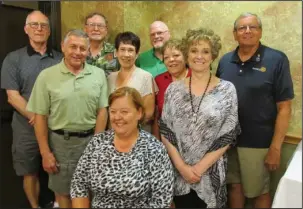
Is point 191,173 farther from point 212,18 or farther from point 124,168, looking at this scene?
point 212,18

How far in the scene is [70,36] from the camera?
Result: 168 centimetres

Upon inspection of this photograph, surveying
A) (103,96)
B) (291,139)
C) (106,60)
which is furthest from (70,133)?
(291,139)

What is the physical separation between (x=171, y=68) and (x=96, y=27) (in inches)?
21.3

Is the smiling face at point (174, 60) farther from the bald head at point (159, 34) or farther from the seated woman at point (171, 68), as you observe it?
the bald head at point (159, 34)

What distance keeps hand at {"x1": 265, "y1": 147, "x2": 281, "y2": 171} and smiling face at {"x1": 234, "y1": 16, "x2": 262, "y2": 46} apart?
583 mm

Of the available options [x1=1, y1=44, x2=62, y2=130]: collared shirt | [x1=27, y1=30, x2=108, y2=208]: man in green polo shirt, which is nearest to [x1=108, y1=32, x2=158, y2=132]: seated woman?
[x1=27, y1=30, x2=108, y2=208]: man in green polo shirt

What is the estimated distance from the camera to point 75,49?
5.54 feet

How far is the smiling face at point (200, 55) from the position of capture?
1.53 metres

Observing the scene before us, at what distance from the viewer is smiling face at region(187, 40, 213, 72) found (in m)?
1.53

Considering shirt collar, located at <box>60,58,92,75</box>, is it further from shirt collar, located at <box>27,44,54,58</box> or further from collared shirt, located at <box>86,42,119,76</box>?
shirt collar, located at <box>27,44,54,58</box>

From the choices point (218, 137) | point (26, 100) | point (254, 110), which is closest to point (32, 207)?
point (26, 100)

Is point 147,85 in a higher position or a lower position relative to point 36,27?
lower

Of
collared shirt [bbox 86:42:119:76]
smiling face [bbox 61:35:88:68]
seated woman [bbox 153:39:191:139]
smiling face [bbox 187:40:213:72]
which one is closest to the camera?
smiling face [bbox 187:40:213:72]

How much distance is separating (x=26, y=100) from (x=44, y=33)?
1.32 feet
